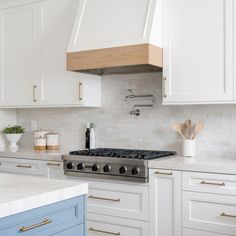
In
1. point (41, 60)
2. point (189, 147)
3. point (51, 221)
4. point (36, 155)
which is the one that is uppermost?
point (41, 60)

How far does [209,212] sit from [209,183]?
0.23 meters

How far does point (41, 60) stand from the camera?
14.4 ft

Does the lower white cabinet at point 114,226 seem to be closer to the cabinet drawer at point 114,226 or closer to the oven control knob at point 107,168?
the cabinet drawer at point 114,226

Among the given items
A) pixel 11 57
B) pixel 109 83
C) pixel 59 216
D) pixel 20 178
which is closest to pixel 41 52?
pixel 11 57

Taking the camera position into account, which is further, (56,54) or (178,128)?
(56,54)

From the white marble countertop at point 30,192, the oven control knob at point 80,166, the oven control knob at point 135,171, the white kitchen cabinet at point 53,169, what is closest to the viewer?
the white marble countertop at point 30,192

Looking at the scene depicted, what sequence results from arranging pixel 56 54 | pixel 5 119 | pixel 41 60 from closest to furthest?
pixel 56 54
pixel 41 60
pixel 5 119

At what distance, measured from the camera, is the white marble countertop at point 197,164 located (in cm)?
301

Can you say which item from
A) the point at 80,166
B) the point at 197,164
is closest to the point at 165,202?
the point at 197,164

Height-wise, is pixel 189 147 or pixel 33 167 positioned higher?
pixel 189 147

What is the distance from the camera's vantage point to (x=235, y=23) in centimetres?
324

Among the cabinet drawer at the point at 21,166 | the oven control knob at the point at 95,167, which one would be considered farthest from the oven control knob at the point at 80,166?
the cabinet drawer at the point at 21,166

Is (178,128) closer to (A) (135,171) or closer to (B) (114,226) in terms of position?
(A) (135,171)

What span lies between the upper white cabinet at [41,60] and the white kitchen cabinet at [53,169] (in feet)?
2.13
